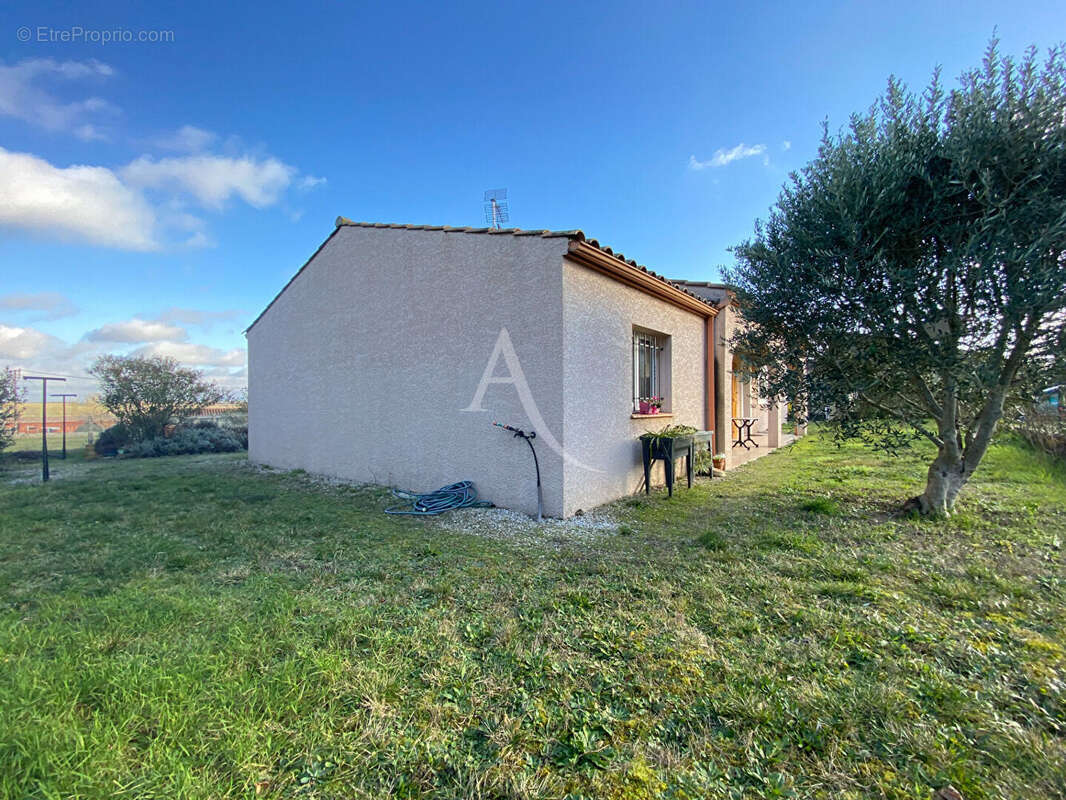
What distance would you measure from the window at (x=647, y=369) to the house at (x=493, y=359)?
36 millimetres

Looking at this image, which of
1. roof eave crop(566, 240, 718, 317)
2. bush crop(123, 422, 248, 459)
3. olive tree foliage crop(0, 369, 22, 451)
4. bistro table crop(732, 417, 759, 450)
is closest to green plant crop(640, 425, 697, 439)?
roof eave crop(566, 240, 718, 317)

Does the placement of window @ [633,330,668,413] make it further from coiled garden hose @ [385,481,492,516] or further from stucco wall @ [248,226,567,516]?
coiled garden hose @ [385,481,492,516]

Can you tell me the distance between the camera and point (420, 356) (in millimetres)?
7777

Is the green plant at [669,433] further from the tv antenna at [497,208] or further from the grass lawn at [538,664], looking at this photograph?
the tv antenna at [497,208]

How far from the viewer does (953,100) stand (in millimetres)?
5004

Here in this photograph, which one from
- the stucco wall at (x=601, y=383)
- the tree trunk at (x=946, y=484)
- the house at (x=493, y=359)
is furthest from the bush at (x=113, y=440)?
the tree trunk at (x=946, y=484)

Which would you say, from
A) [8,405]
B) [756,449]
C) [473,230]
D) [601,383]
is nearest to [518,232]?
[473,230]

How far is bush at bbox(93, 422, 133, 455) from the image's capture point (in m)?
15.5

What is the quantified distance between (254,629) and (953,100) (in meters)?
8.08

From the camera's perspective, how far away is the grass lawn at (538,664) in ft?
6.00

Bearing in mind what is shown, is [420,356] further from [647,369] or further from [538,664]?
[538,664]

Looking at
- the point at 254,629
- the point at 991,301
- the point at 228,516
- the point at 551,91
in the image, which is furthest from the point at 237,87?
the point at 991,301

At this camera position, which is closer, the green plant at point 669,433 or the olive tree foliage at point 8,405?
the green plant at point 669,433

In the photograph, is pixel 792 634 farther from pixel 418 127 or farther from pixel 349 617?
pixel 418 127
